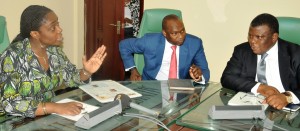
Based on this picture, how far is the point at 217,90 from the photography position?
2.31 m

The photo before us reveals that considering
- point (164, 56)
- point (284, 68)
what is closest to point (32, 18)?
point (164, 56)

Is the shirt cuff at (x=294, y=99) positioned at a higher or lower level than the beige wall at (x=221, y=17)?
lower

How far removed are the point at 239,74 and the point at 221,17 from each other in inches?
51.8

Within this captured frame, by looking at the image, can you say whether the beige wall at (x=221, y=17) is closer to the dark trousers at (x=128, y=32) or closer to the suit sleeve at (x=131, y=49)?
the dark trousers at (x=128, y=32)

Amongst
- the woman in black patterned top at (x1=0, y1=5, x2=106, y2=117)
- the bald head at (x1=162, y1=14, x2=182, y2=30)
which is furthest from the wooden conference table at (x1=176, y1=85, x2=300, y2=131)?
the bald head at (x1=162, y1=14, x2=182, y2=30)

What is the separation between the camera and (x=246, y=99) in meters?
2.02

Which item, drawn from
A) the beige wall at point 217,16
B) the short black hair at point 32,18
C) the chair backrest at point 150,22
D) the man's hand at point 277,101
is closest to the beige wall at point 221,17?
the beige wall at point 217,16

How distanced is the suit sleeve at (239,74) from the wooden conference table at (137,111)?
0.10 meters

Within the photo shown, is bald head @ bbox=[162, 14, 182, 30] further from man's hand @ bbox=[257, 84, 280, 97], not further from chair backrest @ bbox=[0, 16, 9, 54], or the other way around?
chair backrest @ bbox=[0, 16, 9, 54]

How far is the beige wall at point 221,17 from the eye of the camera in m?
3.36

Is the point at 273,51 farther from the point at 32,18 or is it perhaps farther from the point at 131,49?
the point at 32,18

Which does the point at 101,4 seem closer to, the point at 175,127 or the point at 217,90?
the point at 217,90

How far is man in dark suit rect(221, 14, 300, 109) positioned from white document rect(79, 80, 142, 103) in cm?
71

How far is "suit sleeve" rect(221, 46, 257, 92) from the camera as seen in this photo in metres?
2.23
